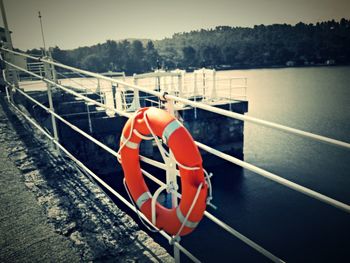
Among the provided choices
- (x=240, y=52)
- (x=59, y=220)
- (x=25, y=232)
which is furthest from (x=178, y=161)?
(x=240, y=52)

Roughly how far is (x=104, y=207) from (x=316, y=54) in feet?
254

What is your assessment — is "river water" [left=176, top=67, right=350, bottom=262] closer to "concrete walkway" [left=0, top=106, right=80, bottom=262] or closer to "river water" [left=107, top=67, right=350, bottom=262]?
"river water" [left=107, top=67, right=350, bottom=262]

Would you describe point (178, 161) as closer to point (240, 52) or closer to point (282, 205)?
point (282, 205)

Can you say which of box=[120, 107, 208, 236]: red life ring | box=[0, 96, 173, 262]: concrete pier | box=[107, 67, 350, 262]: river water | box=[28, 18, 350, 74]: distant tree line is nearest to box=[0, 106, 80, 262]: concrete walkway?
box=[0, 96, 173, 262]: concrete pier

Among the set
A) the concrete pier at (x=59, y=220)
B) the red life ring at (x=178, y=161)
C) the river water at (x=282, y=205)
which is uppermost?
the red life ring at (x=178, y=161)

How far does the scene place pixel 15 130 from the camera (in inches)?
138

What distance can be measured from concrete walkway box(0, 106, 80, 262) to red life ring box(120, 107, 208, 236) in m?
0.51

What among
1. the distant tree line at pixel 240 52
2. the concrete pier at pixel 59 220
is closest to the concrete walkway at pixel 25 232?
the concrete pier at pixel 59 220

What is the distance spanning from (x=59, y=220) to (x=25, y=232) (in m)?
0.20

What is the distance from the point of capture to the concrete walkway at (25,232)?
155 cm

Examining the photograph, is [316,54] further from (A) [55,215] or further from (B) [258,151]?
(A) [55,215]

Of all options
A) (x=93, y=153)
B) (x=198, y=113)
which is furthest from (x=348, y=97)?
(x=93, y=153)

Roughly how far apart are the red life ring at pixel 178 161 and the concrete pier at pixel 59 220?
16 cm

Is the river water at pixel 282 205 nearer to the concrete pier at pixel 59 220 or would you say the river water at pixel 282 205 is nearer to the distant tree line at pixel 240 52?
the concrete pier at pixel 59 220
